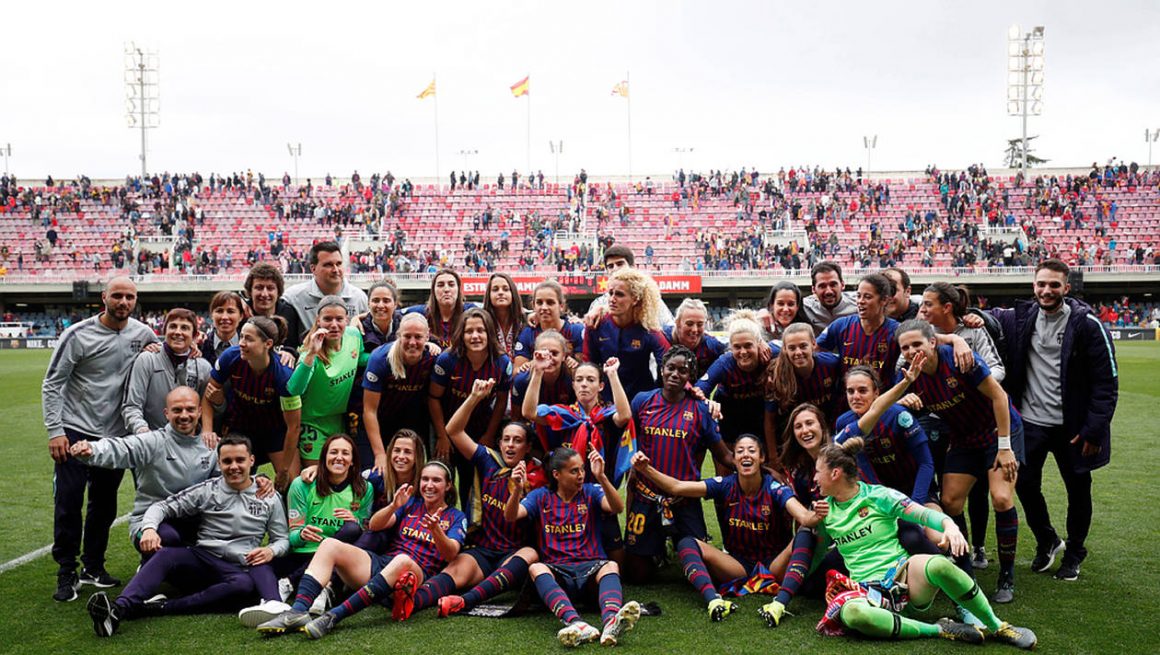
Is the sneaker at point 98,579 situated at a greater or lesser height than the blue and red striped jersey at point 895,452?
lesser

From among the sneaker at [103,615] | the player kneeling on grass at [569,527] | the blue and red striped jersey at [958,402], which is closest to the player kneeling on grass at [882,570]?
the blue and red striped jersey at [958,402]

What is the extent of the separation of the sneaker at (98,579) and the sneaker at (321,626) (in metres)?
1.97

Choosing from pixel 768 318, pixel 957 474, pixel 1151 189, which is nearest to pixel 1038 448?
pixel 957 474

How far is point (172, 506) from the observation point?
5.67m

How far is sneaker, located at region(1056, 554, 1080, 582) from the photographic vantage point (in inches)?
239

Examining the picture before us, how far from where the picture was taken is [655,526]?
5.97 metres

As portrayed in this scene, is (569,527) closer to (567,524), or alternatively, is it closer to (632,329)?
(567,524)

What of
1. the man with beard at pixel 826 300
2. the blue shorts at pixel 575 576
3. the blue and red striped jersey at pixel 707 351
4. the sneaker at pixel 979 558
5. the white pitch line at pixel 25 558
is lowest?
the white pitch line at pixel 25 558

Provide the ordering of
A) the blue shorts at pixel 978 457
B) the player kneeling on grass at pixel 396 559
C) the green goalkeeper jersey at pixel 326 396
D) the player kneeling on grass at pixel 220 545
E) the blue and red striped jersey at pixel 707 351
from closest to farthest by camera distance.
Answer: the player kneeling on grass at pixel 396 559
the player kneeling on grass at pixel 220 545
the blue shorts at pixel 978 457
the green goalkeeper jersey at pixel 326 396
the blue and red striped jersey at pixel 707 351

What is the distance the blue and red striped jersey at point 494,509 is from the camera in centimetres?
582

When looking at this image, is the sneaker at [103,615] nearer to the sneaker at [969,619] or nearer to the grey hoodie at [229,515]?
the grey hoodie at [229,515]

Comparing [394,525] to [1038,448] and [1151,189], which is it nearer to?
[1038,448]

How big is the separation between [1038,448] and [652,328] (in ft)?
9.25

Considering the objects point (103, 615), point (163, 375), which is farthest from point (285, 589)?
point (163, 375)
